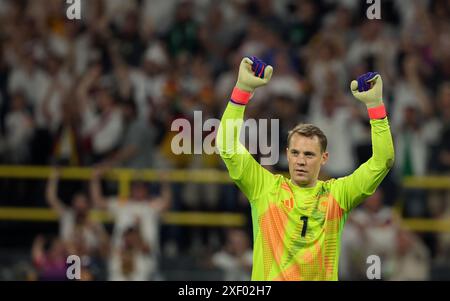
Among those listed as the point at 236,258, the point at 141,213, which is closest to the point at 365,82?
the point at 236,258

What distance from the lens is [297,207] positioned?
8977 millimetres

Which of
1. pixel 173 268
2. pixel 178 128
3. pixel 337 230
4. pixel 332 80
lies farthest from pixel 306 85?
pixel 337 230

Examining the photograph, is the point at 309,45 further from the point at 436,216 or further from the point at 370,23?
the point at 436,216

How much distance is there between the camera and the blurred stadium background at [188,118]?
1653 cm

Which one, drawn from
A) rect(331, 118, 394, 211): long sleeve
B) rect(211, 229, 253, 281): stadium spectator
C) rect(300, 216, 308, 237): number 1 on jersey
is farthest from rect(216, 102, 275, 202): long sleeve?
rect(211, 229, 253, 281): stadium spectator

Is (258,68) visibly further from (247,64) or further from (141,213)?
(141,213)

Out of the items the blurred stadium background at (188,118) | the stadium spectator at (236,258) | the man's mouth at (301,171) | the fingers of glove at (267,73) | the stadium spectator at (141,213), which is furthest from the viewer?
the stadium spectator at (141,213)

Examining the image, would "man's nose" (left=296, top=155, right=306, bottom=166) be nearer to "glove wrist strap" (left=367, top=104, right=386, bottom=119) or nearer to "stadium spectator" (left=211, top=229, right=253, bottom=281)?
"glove wrist strap" (left=367, top=104, right=386, bottom=119)

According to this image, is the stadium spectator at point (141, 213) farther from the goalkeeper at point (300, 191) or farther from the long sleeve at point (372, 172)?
the long sleeve at point (372, 172)

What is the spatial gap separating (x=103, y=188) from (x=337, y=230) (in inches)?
351

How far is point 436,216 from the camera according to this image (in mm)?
17156

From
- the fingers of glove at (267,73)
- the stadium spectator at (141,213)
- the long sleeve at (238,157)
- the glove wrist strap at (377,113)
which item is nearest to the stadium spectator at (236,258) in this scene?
the stadium spectator at (141,213)

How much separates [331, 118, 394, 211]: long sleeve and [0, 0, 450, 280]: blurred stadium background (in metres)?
6.96

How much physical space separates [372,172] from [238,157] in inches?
36.5
